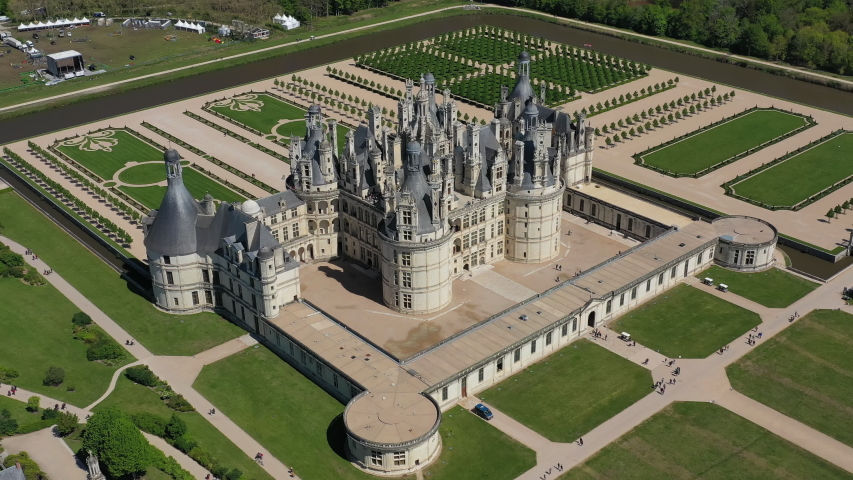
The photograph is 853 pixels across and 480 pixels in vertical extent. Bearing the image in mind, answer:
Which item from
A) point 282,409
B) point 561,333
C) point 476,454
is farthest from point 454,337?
point 282,409

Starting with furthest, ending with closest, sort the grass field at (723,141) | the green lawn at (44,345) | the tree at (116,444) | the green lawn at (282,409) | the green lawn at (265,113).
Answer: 1. the green lawn at (265,113)
2. the grass field at (723,141)
3. the green lawn at (44,345)
4. the green lawn at (282,409)
5. the tree at (116,444)

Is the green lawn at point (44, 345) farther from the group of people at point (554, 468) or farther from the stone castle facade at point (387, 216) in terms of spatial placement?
the group of people at point (554, 468)

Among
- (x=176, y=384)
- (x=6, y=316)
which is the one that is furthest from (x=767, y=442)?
(x=6, y=316)

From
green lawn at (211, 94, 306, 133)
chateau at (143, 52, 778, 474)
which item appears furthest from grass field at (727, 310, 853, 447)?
green lawn at (211, 94, 306, 133)

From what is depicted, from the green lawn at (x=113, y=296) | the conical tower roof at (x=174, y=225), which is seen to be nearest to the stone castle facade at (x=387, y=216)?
the conical tower roof at (x=174, y=225)

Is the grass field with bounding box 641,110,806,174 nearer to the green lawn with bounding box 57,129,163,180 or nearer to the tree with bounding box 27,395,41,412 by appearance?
Result: the green lawn with bounding box 57,129,163,180

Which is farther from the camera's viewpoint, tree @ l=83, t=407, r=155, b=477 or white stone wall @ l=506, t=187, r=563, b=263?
white stone wall @ l=506, t=187, r=563, b=263
